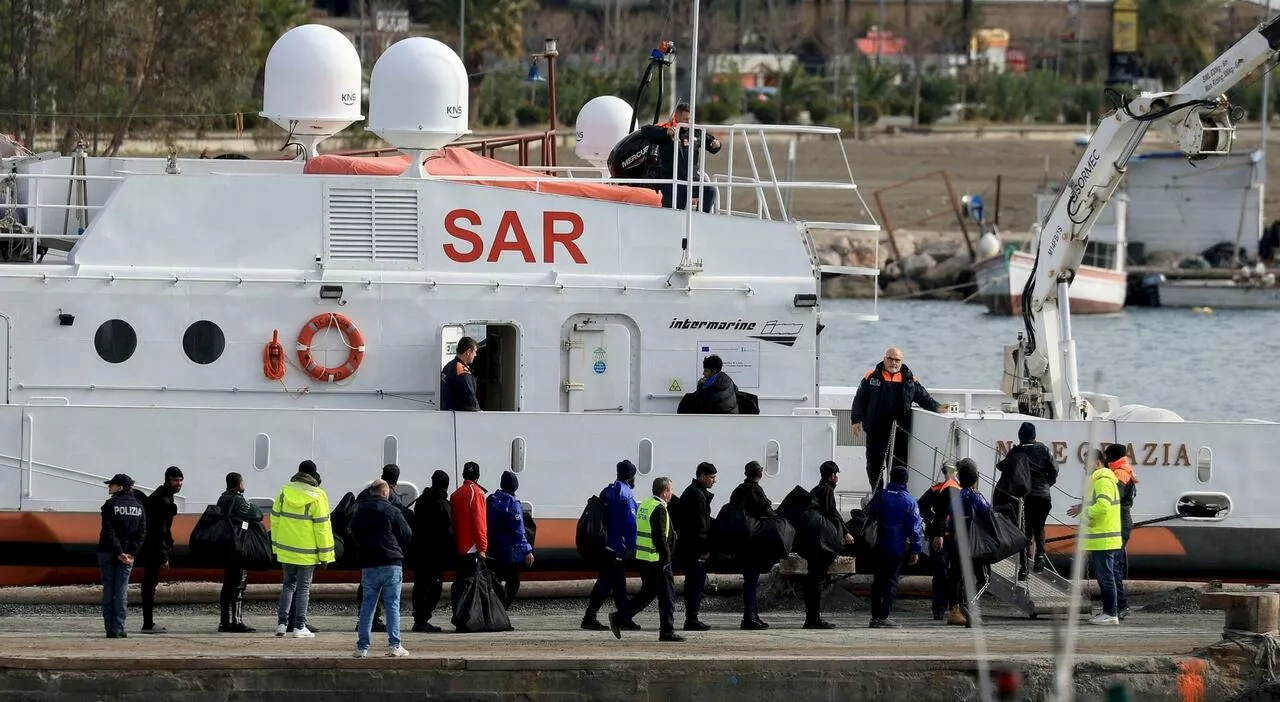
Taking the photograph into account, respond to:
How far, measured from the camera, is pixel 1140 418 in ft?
59.3

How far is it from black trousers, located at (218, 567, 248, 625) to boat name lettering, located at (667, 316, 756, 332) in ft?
14.4

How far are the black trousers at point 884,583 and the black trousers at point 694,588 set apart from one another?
1.46m

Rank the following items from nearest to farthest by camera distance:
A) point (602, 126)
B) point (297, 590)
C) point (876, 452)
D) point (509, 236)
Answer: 1. point (297, 590)
2. point (509, 236)
3. point (876, 452)
4. point (602, 126)

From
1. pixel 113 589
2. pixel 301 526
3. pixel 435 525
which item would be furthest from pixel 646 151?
pixel 113 589

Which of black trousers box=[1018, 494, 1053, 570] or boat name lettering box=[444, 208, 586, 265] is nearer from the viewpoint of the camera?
black trousers box=[1018, 494, 1053, 570]

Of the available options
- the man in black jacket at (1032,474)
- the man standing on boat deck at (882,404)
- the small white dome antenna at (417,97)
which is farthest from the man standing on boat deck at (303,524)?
the man in black jacket at (1032,474)

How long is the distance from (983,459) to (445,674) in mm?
5883

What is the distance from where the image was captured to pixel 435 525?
14.7 m

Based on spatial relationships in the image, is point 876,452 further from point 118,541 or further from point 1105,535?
point 118,541

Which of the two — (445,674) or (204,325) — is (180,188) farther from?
(445,674)

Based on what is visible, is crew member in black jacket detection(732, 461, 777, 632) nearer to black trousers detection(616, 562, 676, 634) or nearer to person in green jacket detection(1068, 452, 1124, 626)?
black trousers detection(616, 562, 676, 634)

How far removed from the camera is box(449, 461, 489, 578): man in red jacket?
14.6m

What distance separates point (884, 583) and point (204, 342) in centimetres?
626

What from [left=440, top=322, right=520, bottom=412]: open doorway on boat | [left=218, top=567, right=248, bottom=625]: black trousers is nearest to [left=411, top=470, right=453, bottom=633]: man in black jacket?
[left=218, top=567, right=248, bottom=625]: black trousers
